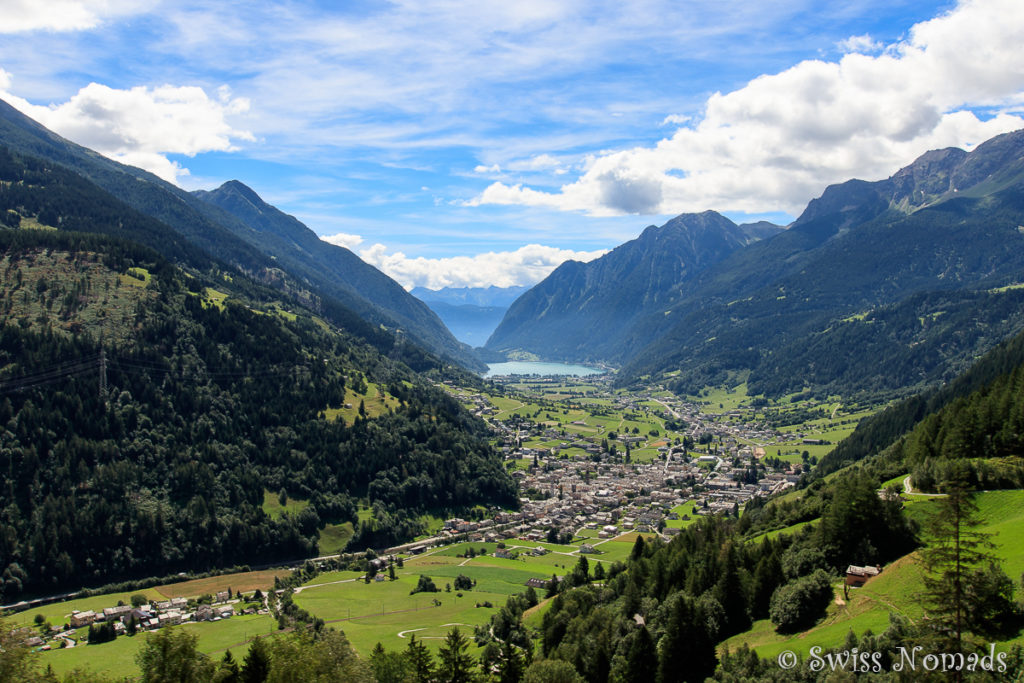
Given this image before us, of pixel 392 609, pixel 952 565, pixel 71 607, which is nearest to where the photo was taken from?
pixel 952 565

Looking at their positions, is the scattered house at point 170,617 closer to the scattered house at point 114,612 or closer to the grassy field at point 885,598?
Result: the scattered house at point 114,612

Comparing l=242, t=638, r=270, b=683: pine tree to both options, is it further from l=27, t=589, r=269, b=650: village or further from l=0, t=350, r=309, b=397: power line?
l=0, t=350, r=309, b=397: power line

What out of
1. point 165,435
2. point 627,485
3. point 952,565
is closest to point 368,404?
point 165,435

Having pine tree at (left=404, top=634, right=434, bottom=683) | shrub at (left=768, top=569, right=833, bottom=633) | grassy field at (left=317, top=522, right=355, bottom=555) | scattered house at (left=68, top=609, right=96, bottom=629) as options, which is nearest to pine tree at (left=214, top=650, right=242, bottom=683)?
pine tree at (left=404, top=634, right=434, bottom=683)

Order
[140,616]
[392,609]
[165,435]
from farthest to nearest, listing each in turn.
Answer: [165,435] → [392,609] → [140,616]

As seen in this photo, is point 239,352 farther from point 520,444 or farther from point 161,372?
point 520,444

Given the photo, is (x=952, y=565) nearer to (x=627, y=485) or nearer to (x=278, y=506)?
(x=278, y=506)

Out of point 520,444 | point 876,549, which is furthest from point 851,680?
point 520,444

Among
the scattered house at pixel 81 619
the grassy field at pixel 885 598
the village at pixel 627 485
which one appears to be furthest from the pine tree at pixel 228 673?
the village at pixel 627 485

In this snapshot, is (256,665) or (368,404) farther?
(368,404)
